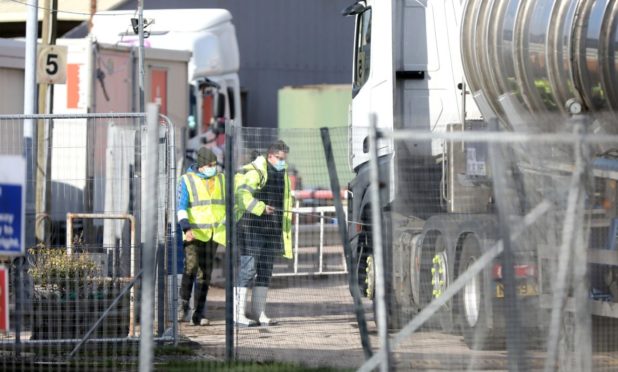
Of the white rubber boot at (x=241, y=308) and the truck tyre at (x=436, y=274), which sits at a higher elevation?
the truck tyre at (x=436, y=274)

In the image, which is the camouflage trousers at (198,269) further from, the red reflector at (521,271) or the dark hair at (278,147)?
the red reflector at (521,271)

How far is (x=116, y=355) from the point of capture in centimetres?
1009

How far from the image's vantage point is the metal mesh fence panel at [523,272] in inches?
301

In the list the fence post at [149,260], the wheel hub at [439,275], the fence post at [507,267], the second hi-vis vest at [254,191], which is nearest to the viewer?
the fence post at [149,260]

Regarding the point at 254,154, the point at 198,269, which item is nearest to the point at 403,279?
the point at 254,154

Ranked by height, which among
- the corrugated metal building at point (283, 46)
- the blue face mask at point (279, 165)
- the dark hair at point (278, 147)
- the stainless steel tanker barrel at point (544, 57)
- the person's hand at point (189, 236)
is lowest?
the person's hand at point (189, 236)

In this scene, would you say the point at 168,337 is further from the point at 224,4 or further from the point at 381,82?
the point at 224,4

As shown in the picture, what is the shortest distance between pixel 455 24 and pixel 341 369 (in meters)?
4.61

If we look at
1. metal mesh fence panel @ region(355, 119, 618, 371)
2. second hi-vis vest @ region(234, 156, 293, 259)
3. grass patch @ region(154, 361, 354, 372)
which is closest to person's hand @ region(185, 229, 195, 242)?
second hi-vis vest @ region(234, 156, 293, 259)

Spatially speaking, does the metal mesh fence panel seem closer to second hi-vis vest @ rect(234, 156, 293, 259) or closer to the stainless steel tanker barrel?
the stainless steel tanker barrel

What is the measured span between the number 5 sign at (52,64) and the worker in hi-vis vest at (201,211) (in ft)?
9.78

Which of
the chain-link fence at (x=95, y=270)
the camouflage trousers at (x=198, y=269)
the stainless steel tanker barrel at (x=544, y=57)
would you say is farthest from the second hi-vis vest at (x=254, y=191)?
the stainless steel tanker barrel at (x=544, y=57)

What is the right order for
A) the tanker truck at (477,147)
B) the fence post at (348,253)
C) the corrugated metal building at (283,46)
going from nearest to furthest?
the tanker truck at (477,147)
the fence post at (348,253)
the corrugated metal building at (283,46)

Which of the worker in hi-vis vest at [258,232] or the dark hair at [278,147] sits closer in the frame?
the dark hair at [278,147]
